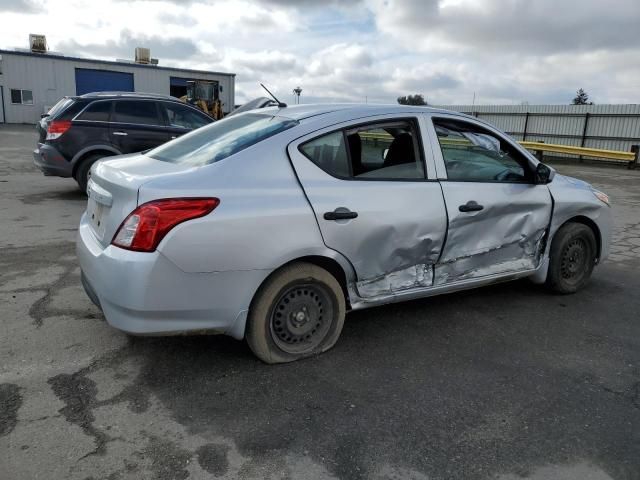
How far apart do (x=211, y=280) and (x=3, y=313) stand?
2091 mm

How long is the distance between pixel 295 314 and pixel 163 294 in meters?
0.87

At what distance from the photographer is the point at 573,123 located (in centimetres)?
2505

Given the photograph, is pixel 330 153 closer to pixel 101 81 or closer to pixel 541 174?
pixel 541 174

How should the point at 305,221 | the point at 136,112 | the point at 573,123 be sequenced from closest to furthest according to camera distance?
the point at 305,221 < the point at 136,112 < the point at 573,123

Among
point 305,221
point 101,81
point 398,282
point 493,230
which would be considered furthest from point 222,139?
point 101,81

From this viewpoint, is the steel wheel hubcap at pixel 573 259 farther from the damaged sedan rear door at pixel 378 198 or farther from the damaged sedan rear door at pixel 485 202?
the damaged sedan rear door at pixel 378 198

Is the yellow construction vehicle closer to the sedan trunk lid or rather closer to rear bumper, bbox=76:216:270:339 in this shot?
the sedan trunk lid

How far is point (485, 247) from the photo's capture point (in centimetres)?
412

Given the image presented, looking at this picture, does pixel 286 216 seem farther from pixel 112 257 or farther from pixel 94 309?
pixel 94 309

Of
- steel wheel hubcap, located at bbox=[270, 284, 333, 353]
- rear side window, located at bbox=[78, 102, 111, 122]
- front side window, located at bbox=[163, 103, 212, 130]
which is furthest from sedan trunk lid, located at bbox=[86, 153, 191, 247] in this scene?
front side window, located at bbox=[163, 103, 212, 130]

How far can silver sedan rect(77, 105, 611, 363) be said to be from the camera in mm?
2916

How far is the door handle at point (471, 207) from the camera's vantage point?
388 centimetres

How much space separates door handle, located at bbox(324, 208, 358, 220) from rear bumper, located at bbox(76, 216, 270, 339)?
537 mm

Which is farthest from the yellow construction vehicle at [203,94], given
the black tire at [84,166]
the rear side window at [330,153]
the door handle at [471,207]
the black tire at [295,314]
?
the black tire at [295,314]
